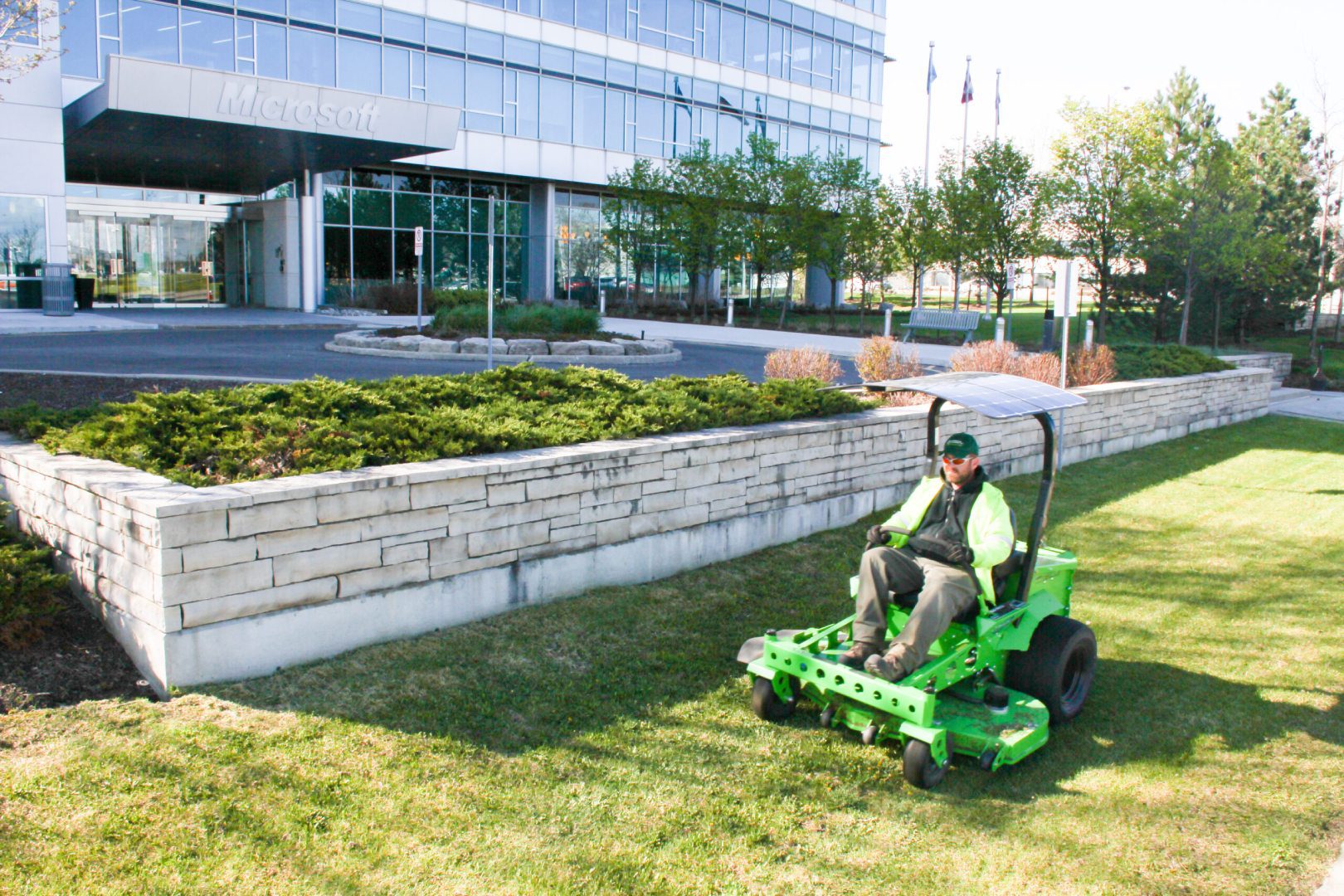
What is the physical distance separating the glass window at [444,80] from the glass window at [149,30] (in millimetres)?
7940

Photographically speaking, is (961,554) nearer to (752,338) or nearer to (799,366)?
(799,366)

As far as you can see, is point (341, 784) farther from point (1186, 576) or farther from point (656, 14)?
point (656, 14)

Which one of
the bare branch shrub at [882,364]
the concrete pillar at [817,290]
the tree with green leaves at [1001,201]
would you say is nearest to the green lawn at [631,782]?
the bare branch shrub at [882,364]

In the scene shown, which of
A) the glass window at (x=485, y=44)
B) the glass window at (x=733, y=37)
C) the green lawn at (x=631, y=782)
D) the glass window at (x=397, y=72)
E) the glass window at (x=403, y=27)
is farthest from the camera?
the glass window at (x=733, y=37)

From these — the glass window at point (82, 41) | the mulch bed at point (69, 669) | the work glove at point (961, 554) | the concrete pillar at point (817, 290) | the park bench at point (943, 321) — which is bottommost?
the mulch bed at point (69, 669)

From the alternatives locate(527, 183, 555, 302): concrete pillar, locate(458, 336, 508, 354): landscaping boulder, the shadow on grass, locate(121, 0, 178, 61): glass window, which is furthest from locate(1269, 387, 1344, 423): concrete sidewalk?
locate(121, 0, 178, 61): glass window

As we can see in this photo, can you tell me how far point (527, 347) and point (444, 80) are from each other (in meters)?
18.9

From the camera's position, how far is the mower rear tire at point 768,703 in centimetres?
519

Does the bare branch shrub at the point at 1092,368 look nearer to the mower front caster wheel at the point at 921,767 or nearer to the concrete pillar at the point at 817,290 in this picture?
the mower front caster wheel at the point at 921,767

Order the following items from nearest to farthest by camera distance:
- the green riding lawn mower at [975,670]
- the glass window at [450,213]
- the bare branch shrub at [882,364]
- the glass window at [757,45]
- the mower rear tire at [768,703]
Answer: the green riding lawn mower at [975,670] → the mower rear tire at [768,703] → the bare branch shrub at [882,364] → the glass window at [450,213] → the glass window at [757,45]

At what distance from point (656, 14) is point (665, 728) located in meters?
39.8

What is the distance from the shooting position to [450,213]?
121ft

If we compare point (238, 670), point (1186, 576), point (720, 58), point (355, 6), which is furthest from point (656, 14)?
point (238, 670)

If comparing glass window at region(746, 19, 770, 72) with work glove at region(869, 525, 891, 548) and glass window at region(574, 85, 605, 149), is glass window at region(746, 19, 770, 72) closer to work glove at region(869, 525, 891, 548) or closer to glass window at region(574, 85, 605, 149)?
glass window at region(574, 85, 605, 149)
